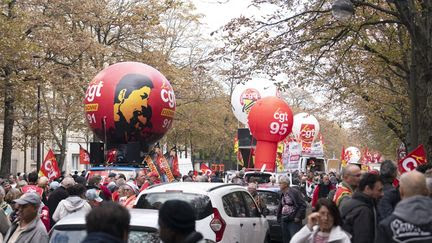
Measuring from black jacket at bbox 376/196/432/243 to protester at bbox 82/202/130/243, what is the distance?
7.07ft

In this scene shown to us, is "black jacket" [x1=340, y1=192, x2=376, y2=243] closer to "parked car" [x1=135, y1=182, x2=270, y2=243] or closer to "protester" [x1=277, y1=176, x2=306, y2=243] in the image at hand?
"parked car" [x1=135, y1=182, x2=270, y2=243]

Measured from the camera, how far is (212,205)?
10.3 m

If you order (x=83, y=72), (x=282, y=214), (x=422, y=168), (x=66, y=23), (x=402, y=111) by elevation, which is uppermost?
(x=66, y=23)

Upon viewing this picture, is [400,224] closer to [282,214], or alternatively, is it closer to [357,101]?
[282,214]

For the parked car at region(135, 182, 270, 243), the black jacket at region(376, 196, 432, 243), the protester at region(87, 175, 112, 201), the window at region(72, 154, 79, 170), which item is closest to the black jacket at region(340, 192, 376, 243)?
the black jacket at region(376, 196, 432, 243)

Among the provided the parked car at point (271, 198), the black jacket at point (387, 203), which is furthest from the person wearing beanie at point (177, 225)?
the parked car at point (271, 198)

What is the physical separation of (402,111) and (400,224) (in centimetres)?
2513

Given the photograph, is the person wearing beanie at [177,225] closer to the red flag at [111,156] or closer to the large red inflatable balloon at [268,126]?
the red flag at [111,156]

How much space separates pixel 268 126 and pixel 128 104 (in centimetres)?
1204

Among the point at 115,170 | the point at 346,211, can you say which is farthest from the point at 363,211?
the point at 115,170

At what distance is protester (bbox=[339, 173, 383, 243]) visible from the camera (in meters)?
7.22

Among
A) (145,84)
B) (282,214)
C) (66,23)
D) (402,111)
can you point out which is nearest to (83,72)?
(66,23)

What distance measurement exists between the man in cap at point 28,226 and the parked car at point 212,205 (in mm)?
3261

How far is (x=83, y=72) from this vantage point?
1230 inches
